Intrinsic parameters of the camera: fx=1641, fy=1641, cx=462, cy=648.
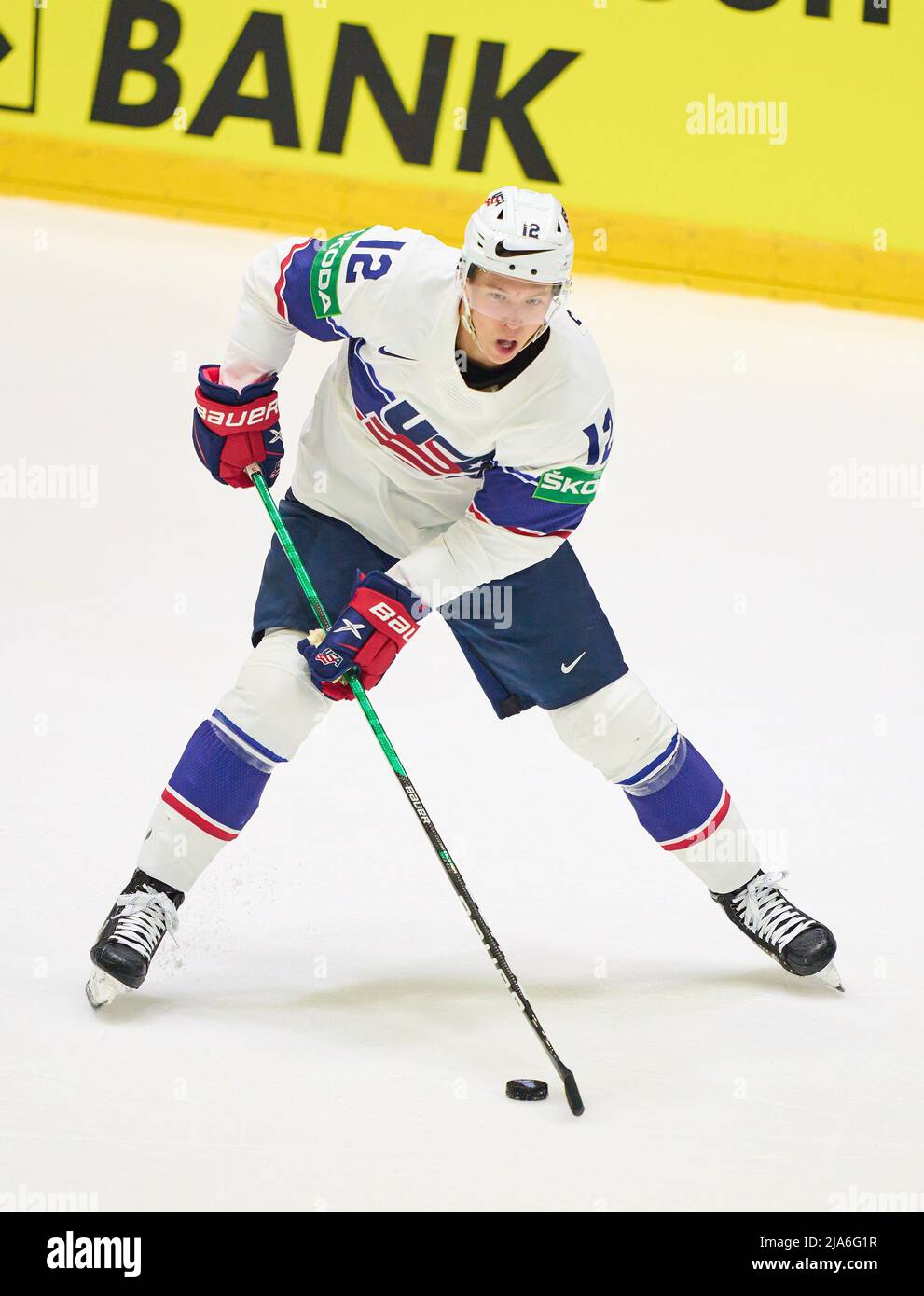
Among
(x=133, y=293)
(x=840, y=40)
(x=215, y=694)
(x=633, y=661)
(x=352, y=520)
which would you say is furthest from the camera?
(x=840, y=40)

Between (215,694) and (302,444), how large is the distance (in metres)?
0.98

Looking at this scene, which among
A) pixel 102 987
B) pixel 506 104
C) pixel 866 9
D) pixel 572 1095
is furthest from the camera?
pixel 866 9

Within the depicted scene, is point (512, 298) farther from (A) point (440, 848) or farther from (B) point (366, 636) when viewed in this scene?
(A) point (440, 848)

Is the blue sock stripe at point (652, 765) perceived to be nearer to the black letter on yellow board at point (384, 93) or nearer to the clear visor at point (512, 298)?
the clear visor at point (512, 298)

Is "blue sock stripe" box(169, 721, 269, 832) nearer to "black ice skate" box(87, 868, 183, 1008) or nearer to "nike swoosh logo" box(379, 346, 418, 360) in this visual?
"black ice skate" box(87, 868, 183, 1008)

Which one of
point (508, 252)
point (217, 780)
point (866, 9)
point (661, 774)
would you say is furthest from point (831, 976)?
point (866, 9)

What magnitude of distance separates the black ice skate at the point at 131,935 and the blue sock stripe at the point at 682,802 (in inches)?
29.4

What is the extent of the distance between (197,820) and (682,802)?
75 cm

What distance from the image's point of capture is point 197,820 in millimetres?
2395

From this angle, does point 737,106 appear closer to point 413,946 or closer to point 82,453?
point 82,453
